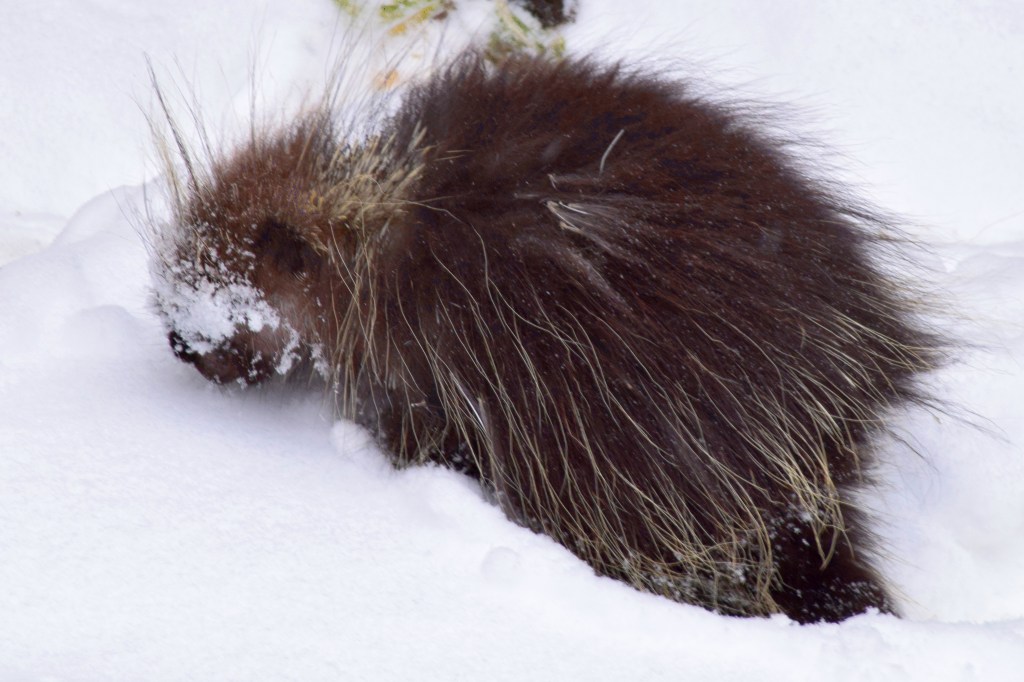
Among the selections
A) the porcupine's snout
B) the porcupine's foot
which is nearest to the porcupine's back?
the porcupine's foot

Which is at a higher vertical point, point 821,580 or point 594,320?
point 594,320

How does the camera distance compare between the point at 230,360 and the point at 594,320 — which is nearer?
the point at 594,320

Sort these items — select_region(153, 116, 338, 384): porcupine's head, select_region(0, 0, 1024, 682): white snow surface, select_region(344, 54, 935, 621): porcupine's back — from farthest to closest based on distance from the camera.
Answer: select_region(153, 116, 338, 384): porcupine's head, select_region(344, 54, 935, 621): porcupine's back, select_region(0, 0, 1024, 682): white snow surface

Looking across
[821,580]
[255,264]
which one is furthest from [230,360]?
[821,580]

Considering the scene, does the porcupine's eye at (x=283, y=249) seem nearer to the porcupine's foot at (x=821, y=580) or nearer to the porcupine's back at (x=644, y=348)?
the porcupine's back at (x=644, y=348)

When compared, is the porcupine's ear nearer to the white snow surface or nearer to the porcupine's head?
the porcupine's head

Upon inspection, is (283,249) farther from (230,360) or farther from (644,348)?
(644,348)
